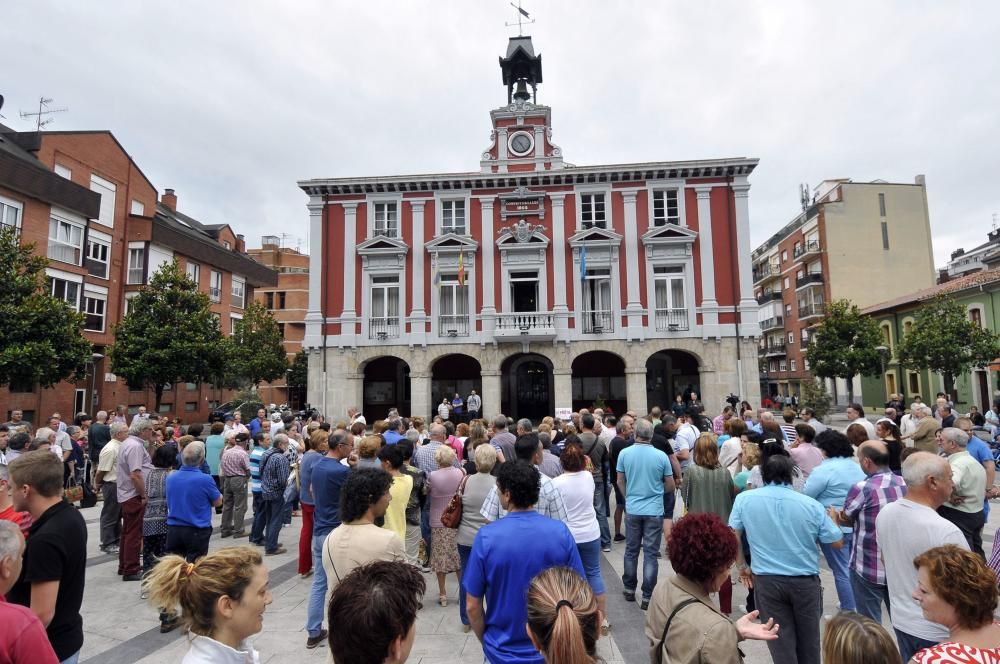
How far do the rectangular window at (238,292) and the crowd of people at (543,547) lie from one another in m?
30.1

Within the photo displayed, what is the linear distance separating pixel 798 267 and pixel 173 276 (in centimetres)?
4409

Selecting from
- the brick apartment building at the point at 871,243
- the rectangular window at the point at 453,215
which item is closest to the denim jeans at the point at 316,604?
the rectangular window at the point at 453,215

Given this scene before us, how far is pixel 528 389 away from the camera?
26.8 m

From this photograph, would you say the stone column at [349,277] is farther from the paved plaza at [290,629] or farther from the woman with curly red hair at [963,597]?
the woman with curly red hair at [963,597]

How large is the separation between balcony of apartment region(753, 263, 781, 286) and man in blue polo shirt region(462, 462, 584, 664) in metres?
50.7

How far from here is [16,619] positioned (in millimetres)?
2021

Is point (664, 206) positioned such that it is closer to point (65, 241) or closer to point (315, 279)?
point (315, 279)

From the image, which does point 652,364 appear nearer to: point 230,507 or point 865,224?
point 230,507

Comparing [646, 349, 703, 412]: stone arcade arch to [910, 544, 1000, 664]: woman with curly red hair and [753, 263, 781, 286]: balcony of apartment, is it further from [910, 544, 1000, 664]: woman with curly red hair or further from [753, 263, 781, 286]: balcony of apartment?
[753, 263, 781, 286]: balcony of apartment

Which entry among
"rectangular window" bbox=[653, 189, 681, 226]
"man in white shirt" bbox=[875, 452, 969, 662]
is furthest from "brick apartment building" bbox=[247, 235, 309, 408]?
"man in white shirt" bbox=[875, 452, 969, 662]

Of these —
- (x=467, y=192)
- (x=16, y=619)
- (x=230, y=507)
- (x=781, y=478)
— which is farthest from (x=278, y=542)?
(x=467, y=192)

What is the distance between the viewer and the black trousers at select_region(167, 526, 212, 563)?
226 inches

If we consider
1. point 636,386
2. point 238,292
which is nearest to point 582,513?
point 636,386

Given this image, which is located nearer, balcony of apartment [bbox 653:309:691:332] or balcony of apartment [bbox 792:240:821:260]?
balcony of apartment [bbox 653:309:691:332]
